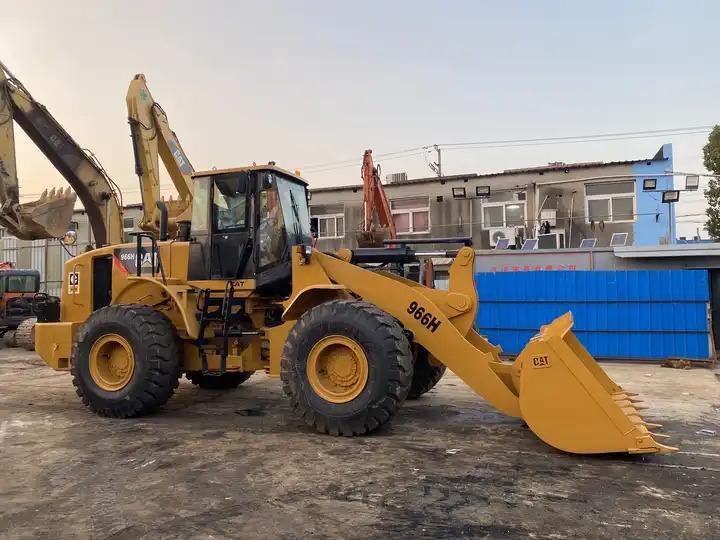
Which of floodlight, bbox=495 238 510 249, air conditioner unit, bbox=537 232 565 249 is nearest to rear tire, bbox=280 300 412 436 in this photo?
floodlight, bbox=495 238 510 249

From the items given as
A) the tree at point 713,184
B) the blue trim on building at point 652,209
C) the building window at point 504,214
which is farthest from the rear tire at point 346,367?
the tree at point 713,184

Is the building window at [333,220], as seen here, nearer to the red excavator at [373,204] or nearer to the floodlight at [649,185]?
the red excavator at [373,204]

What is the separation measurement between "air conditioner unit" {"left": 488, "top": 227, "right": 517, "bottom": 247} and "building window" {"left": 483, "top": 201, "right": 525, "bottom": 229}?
0.33 meters

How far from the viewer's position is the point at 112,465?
4.87 metres

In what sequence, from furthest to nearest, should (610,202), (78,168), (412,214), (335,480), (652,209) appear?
(412,214)
(610,202)
(652,209)
(78,168)
(335,480)

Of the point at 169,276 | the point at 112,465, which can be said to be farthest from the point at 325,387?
the point at 169,276

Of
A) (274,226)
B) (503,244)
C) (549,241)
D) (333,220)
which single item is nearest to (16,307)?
(333,220)

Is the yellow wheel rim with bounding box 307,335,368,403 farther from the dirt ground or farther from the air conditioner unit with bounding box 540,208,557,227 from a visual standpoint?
the air conditioner unit with bounding box 540,208,557,227

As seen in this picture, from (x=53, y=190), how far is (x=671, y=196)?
15.3 meters

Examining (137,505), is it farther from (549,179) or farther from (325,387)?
(549,179)

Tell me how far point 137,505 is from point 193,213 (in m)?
3.87

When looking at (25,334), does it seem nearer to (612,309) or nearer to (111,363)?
(111,363)

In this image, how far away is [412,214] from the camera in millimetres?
20281

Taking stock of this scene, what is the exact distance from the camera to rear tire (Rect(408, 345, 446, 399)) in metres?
7.05
